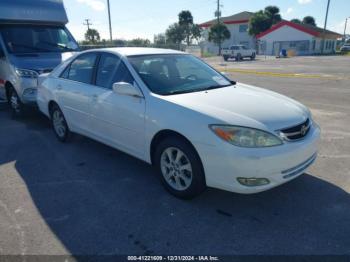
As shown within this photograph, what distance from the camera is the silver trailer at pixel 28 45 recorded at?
6672 millimetres

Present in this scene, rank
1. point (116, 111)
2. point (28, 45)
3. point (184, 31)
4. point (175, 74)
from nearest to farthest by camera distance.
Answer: point (116, 111)
point (175, 74)
point (28, 45)
point (184, 31)

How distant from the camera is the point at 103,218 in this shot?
3.18m

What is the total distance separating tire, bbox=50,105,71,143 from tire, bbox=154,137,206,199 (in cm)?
247

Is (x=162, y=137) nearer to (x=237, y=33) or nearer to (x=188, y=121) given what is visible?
(x=188, y=121)

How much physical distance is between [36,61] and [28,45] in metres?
0.86

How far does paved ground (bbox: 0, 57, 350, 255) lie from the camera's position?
9.02 ft

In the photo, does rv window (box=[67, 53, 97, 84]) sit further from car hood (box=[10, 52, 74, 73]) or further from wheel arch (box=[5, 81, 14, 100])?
wheel arch (box=[5, 81, 14, 100])

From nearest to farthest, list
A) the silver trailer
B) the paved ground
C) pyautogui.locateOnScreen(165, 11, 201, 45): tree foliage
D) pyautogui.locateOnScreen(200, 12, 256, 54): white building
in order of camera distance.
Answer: the paved ground, the silver trailer, pyautogui.locateOnScreen(200, 12, 256, 54): white building, pyautogui.locateOnScreen(165, 11, 201, 45): tree foliage

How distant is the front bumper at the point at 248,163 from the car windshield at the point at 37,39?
19.9 ft

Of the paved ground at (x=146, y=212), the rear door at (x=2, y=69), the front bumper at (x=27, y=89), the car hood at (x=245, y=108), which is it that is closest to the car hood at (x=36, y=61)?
the front bumper at (x=27, y=89)

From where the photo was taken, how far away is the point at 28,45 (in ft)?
24.2

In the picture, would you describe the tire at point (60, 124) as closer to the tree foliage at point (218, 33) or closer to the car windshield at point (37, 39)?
the car windshield at point (37, 39)

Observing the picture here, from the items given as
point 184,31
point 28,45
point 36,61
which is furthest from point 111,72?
point 184,31

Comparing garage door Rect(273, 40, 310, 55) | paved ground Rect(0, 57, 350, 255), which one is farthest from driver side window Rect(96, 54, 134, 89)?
garage door Rect(273, 40, 310, 55)
